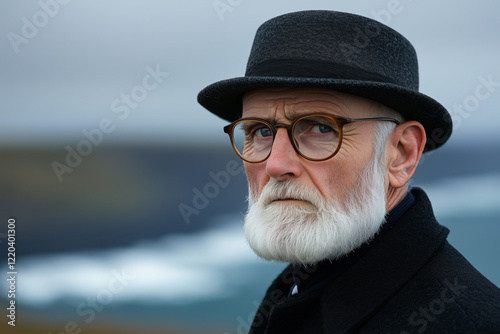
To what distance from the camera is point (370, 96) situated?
8.07 feet

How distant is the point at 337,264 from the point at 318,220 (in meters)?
0.20

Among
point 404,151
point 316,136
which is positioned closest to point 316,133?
point 316,136

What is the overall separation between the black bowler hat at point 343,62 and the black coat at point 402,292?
0.40 metres

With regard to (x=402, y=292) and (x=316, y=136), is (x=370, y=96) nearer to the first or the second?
(x=316, y=136)

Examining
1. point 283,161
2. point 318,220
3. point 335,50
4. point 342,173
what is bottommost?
point 318,220

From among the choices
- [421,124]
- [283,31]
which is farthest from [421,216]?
[283,31]

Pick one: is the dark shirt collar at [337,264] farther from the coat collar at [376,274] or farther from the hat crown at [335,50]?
the hat crown at [335,50]

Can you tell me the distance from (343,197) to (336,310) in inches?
18.9

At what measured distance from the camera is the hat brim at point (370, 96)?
235cm

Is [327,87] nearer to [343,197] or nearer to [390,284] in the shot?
[343,197]

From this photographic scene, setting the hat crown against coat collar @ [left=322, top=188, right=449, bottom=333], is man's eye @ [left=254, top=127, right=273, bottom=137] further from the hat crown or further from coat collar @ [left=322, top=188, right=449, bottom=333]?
coat collar @ [left=322, top=188, right=449, bottom=333]

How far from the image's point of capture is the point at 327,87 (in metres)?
2.38

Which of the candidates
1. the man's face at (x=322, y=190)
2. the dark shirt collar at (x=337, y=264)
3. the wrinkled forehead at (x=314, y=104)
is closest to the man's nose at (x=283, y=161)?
the man's face at (x=322, y=190)

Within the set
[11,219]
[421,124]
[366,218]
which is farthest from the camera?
[11,219]
